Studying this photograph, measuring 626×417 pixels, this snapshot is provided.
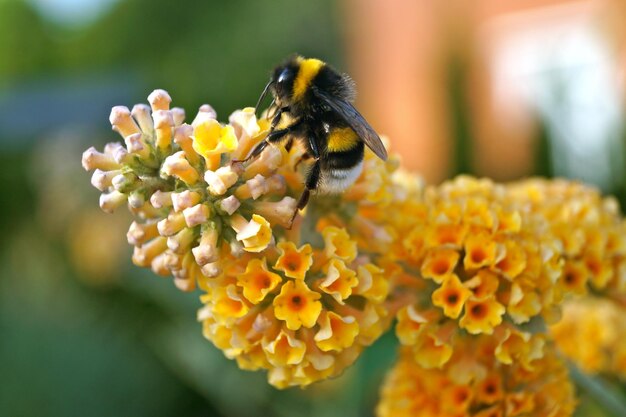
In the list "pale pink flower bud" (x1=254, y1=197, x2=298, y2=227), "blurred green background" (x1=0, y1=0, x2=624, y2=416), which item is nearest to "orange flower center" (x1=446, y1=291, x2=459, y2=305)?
"pale pink flower bud" (x1=254, y1=197, x2=298, y2=227)

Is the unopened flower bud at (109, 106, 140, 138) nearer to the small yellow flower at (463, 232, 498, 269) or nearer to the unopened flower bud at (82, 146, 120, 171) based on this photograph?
the unopened flower bud at (82, 146, 120, 171)

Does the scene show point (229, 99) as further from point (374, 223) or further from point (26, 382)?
point (374, 223)

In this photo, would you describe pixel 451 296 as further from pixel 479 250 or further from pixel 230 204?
pixel 230 204

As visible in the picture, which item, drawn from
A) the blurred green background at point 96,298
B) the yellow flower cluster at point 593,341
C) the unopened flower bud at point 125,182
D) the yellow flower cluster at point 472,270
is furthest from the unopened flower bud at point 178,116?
the blurred green background at point 96,298

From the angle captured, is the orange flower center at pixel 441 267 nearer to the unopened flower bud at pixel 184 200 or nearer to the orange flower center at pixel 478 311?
the orange flower center at pixel 478 311

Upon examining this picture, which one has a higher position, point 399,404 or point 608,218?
point 608,218

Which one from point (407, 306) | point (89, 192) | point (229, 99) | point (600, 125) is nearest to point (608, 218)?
point (407, 306)
